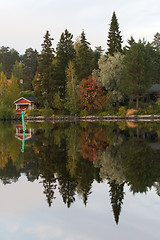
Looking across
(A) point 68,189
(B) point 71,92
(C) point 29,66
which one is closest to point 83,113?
(B) point 71,92

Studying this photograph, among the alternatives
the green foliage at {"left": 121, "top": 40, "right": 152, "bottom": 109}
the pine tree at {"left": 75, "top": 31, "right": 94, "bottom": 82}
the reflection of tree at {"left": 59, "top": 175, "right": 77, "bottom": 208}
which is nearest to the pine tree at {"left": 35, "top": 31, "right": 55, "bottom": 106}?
the pine tree at {"left": 75, "top": 31, "right": 94, "bottom": 82}

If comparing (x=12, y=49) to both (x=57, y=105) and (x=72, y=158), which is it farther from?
(x=72, y=158)

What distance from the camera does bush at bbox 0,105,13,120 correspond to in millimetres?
62281

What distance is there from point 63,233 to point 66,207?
143 cm

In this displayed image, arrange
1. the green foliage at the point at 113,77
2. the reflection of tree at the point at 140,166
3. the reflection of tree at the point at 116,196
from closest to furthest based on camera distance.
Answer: the reflection of tree at the point at 116,196 → the reflection of tree at the point at 140,166 → the green foliage at the point at 113,77

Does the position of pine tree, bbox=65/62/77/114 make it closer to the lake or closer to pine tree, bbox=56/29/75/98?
pine tree, bbox=56/29/75/98

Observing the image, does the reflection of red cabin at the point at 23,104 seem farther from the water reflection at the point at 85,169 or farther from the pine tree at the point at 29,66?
the water reflection at the point at 85,169

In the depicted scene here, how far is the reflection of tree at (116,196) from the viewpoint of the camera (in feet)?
21.7

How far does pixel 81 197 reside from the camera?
7.65 meters

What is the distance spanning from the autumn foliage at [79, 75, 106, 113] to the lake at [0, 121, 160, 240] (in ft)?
149

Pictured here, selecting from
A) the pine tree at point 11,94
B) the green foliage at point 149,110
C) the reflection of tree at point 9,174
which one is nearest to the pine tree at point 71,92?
the green foliage at point 149,110

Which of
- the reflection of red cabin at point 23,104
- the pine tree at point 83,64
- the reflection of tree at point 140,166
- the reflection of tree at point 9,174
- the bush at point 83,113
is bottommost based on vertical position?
the reflection of tree at point 9,174

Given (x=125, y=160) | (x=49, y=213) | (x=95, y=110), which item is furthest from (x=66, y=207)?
(x=95, y=110)

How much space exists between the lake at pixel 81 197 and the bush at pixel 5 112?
50.5 meters
